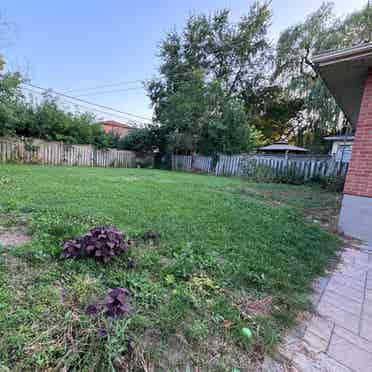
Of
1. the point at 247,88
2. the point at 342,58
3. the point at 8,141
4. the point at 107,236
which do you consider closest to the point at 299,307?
the point at 107,236

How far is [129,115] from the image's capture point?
17781mm

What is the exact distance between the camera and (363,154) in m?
2.89

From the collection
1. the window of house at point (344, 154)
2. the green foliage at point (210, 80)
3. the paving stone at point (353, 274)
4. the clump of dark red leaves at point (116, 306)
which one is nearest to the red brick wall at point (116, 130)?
the green foliage at point (210, 80)

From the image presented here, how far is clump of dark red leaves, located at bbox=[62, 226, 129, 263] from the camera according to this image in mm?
1533

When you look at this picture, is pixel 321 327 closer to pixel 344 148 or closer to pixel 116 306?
pixel 116 306

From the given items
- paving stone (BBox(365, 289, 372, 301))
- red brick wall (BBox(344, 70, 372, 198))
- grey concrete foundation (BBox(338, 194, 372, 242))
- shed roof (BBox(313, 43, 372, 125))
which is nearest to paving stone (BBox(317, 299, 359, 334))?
paving stone (BBox(365, 289, 372, 301))

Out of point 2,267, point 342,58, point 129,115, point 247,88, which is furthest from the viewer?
point 129,115

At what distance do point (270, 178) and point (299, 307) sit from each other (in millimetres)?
7862

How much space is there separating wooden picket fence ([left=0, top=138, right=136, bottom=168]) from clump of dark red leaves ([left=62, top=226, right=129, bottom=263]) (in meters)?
9.16

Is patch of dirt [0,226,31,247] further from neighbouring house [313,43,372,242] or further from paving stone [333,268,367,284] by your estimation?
neighbouring house [313,43,372,242]

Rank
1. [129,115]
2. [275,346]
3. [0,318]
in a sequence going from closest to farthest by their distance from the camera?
1. [0,318]
2. [275,346]
3. [129,115]

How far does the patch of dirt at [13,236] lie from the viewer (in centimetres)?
172

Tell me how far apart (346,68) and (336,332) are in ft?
11.2

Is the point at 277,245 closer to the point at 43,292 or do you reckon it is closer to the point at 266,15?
the point at 43,292
